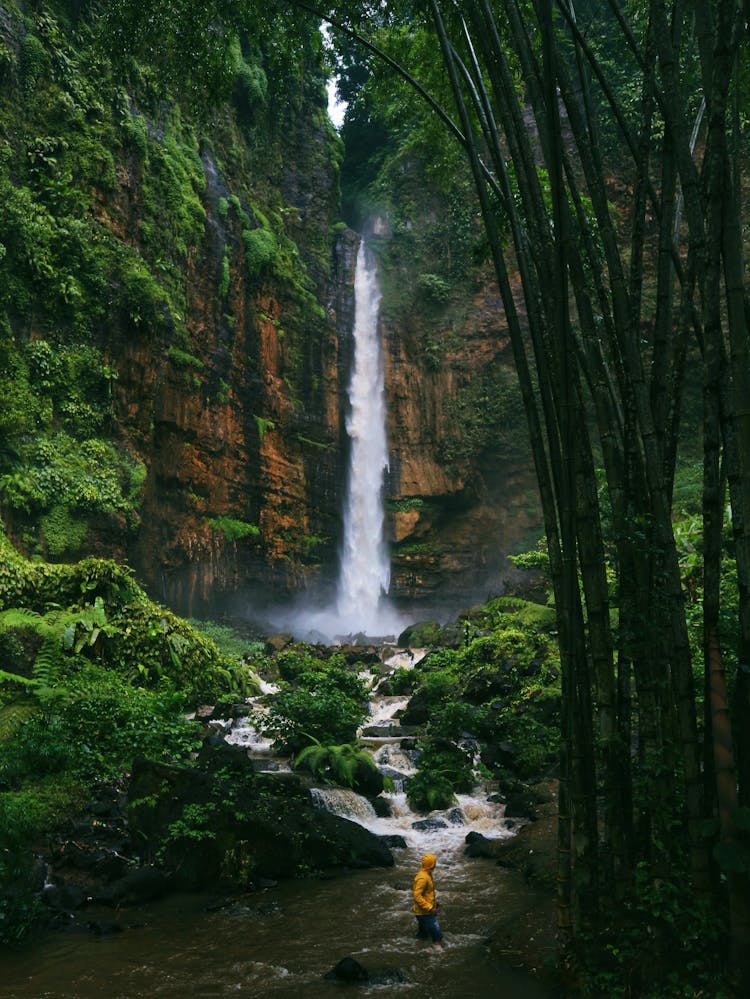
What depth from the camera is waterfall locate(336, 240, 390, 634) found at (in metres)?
24.8

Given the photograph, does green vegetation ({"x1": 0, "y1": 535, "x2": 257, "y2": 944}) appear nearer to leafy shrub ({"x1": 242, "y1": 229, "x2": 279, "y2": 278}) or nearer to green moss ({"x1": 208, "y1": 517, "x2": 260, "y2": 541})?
green moss ({"x1": 208, "y1": 517, "x2": 260, "y2": 541})

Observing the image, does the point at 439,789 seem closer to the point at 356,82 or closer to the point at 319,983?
the point at 319,983

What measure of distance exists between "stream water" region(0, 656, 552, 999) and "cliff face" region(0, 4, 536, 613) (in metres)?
7.58

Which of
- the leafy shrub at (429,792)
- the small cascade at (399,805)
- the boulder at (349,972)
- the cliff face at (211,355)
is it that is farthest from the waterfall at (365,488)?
the boulder at (349,972)

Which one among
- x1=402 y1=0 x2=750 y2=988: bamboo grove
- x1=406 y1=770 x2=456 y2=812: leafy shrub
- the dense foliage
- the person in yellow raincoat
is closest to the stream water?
the person in yellow raincoat

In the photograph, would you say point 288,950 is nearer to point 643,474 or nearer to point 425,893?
point 425,893

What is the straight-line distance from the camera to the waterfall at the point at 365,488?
24750mm

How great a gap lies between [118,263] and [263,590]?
1015cm

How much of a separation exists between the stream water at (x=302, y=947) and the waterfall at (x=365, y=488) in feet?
58.8

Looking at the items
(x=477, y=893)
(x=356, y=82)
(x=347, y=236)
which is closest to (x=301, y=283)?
(x=347, y=236)

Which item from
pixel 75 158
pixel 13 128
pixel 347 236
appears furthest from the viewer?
pixel 347 236

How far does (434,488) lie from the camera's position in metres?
26.1

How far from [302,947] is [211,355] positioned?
17425mm

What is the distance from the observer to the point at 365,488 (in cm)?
2548
